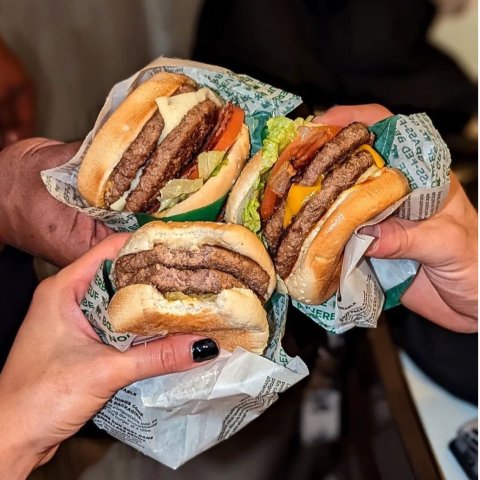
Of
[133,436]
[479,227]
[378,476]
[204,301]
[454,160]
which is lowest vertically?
[378,476]

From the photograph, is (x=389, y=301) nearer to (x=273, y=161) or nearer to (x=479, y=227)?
(x=479, y=227)

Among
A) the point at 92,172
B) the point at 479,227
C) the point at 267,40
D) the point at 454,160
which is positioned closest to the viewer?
the point at 92,172

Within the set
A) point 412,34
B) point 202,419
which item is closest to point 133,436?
point 202,419

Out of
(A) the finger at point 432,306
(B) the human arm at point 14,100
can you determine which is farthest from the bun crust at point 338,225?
(B) the human arm at point 14,100

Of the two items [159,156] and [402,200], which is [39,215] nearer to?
[159,156]

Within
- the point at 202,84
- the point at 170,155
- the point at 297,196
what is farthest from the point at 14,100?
the point at 297,196
